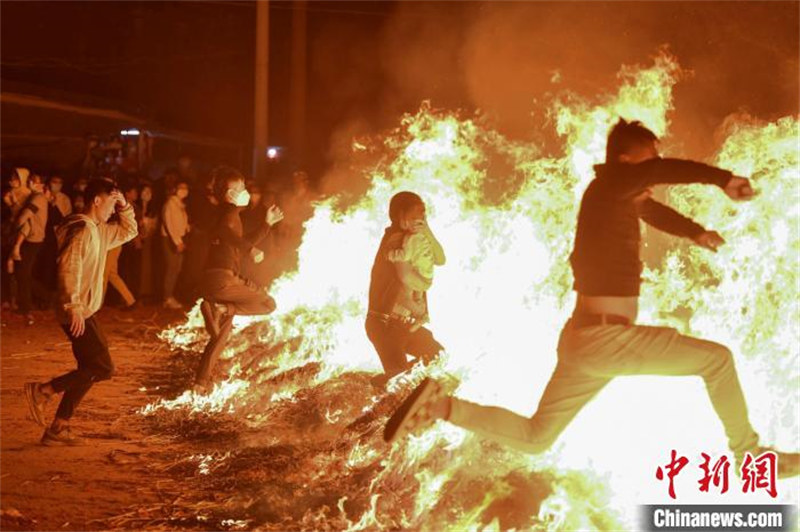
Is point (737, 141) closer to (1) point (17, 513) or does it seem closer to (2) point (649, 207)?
(2) point (649, 207)

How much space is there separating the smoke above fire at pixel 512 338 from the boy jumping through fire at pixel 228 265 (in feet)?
2.00

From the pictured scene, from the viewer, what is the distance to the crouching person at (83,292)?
22.1 feet

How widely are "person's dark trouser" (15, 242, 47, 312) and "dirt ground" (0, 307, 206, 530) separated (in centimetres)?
240

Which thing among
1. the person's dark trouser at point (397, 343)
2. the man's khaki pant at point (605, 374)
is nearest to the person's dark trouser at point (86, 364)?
the person's dark trouser at point (397, 343)

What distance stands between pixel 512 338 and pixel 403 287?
1.05 meters

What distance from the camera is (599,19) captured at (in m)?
12.6

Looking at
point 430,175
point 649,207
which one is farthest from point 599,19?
point 649,207

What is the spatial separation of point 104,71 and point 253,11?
19.2 feet

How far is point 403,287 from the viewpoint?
24.9 ft

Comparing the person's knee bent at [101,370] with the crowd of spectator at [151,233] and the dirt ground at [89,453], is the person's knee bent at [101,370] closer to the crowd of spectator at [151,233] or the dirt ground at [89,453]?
the dirt ground at [89,453]

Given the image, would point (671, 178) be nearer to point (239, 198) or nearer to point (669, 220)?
point (669, 220)

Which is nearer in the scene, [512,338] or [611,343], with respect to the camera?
[611,343]

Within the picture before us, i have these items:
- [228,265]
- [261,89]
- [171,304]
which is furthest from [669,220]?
[261,89]

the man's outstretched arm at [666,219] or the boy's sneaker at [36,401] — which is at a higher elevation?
the man's outstretched arm at [666,219]
